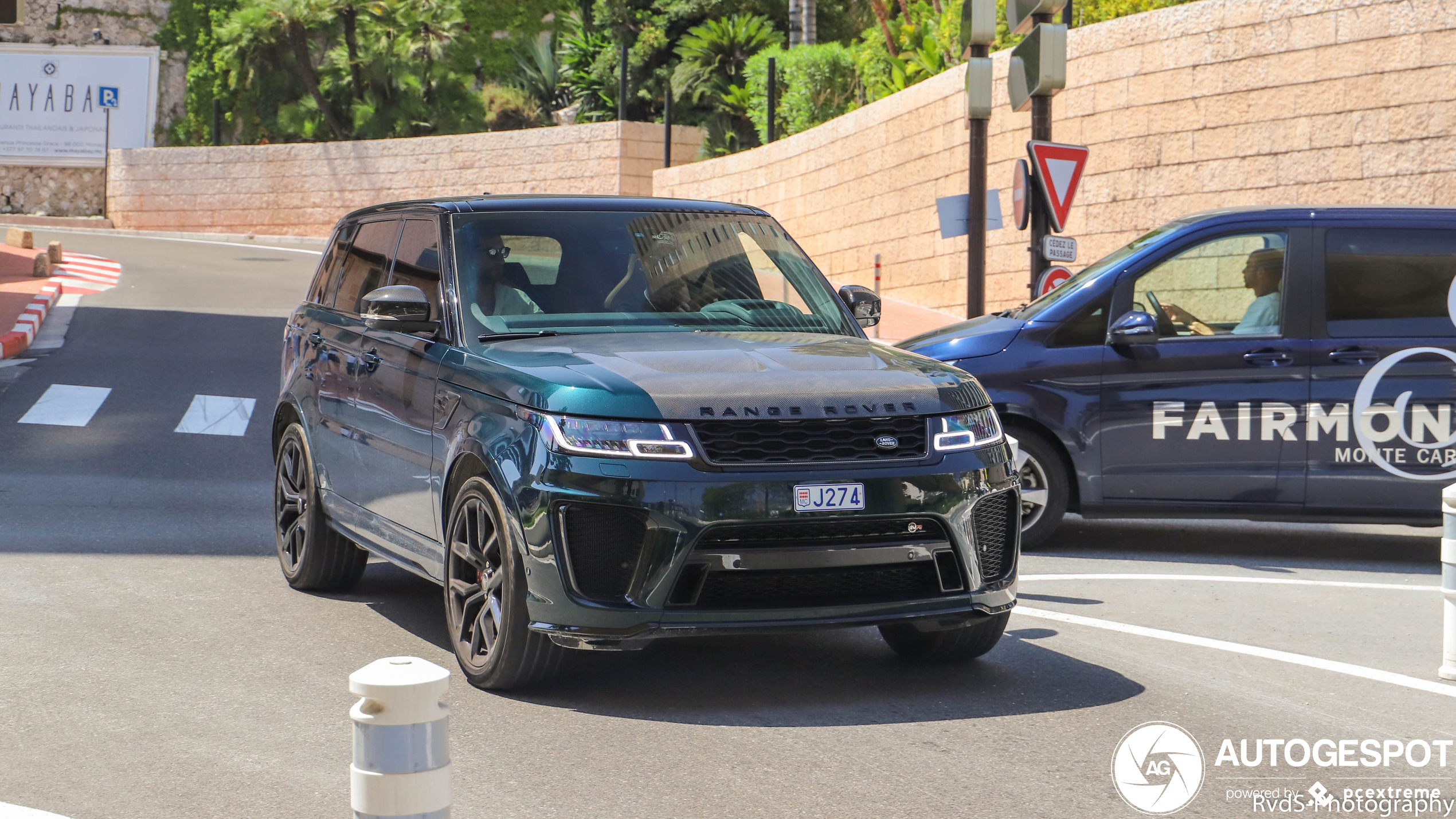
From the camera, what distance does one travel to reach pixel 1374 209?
8570 mm

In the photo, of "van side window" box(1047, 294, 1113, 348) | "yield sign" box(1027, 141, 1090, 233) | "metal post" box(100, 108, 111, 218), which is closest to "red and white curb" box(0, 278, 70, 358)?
"yield sign" box(1027, 141, 1090, 233)

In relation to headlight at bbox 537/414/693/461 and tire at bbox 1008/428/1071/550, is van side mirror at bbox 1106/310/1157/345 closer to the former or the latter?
tire at bbox 1008/428/1071/550

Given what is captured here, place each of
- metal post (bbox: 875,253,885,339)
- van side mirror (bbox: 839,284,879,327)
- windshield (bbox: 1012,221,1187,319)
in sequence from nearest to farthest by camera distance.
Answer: van side mirror (bbox: 839,284,879,327) → windshield (bbox: 1012,221,1187,319) → metal post (bbox: 875,253,885,339)

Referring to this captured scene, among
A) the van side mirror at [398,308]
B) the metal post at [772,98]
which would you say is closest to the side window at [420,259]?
the van side mirror at [398,308]

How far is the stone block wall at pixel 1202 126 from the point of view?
50.8 ft

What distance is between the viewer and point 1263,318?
27.9 feet

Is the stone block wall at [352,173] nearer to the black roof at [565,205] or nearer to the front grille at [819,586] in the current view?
the black roof at [565,205]

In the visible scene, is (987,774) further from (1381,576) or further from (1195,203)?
(1195,203)

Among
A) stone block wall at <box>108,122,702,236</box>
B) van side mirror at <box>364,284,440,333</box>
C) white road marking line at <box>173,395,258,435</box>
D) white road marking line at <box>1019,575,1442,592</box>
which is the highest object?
stone block wall at <box>108,122,702,236</box>

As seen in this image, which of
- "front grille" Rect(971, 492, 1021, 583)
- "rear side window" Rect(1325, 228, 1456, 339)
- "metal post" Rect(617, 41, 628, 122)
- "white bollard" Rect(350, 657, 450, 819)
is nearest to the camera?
"white bollard" Rect(350, 657, 450, 819)

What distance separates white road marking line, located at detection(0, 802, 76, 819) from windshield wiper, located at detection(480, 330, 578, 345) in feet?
7.45

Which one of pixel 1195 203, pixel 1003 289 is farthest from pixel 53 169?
pixel 1195 203

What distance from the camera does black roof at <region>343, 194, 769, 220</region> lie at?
251 inches

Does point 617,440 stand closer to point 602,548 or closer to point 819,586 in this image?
point 602,548
